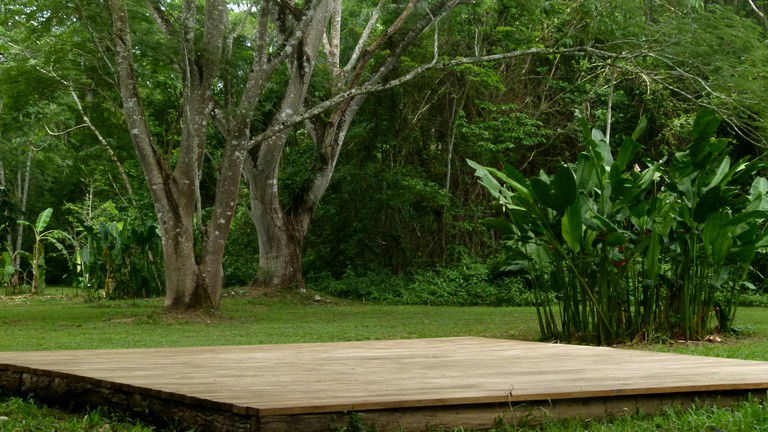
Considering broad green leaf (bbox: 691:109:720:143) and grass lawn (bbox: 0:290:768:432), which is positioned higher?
broad green leaf (bbox: 691:109:720:143)

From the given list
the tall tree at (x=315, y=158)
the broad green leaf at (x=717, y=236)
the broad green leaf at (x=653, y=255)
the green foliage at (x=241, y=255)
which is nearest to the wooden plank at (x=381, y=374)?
the broad green leaf at (x=653, y=255)

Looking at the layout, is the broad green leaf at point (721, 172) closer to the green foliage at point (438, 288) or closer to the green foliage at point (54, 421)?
the green foliage at point (54, 421)

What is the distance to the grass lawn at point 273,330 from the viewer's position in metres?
3.73

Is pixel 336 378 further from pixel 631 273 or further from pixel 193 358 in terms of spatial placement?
pixel 631 273

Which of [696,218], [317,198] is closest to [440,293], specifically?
[317,198]

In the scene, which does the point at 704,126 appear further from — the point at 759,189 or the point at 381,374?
the point at 381,374

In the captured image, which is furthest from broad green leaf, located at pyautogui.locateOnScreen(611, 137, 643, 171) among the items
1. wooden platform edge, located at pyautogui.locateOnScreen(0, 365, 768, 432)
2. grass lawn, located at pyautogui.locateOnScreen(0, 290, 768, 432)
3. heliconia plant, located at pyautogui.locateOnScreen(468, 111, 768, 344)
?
wooden platform edge, located at pyautogui.locateOnScreen(0, 365, 768, 432)

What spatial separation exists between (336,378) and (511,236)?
4.62 metres

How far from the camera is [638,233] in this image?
779cm

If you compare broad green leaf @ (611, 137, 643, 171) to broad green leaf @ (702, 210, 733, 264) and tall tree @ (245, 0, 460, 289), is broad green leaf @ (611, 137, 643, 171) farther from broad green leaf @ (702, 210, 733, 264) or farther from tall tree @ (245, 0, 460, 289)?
tall tree @ (245, 0, 460, 289)

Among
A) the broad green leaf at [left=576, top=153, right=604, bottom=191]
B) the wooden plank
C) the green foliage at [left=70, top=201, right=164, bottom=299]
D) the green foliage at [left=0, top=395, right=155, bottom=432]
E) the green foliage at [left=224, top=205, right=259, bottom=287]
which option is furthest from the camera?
the green foliage at [left=224, top=205, right=259, bottom=287]

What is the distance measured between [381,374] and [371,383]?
1.34 feet

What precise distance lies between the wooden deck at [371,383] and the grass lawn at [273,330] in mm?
100

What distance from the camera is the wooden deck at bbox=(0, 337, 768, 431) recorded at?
326 cm
